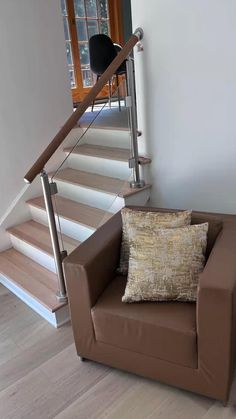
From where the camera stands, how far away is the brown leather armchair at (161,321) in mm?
1437

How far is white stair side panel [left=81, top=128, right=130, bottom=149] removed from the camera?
2.45 meters

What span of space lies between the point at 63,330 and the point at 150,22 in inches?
82.6

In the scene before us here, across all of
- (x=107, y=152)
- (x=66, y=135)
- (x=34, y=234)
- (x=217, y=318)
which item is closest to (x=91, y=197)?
(x=107, y=152)

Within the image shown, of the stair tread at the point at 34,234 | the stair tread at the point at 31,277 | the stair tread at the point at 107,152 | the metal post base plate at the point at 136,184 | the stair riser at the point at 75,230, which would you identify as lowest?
the stair tread at the point at 31,277

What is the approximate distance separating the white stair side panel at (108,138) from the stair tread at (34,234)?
33.9 inches

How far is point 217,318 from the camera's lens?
1.41 m

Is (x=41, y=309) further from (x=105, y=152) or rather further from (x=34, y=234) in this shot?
(x=105, y=152)

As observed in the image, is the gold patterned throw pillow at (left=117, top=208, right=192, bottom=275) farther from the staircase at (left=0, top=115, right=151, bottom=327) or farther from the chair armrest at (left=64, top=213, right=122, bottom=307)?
the staircase at (left=0, top=115, right=151, bottom=327)

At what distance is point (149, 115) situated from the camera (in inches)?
101

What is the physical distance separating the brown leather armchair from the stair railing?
40 centimetres

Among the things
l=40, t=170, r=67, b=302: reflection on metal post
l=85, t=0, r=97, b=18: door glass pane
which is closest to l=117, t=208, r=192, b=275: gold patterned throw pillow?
l=40, t=170, r=67, b=302: reflection on metal post

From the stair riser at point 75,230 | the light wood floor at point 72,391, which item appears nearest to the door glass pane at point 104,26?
the stair riser at point 75,230

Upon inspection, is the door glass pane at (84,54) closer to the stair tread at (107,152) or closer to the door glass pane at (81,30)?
the door glass pane at (81,30)

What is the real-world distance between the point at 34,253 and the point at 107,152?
97 cm
